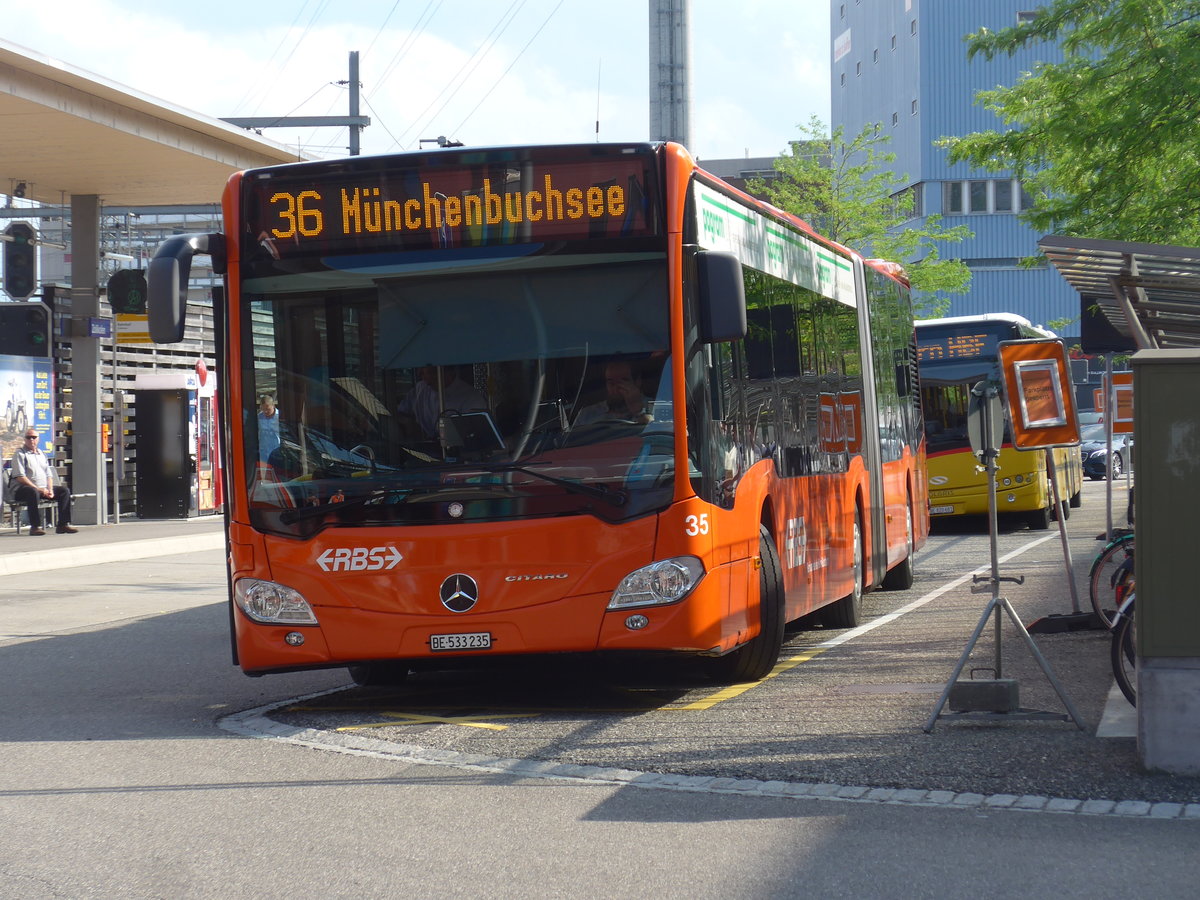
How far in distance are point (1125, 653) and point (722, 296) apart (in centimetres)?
258

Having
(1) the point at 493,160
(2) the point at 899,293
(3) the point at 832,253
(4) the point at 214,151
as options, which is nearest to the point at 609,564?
(1) the point at 493,160

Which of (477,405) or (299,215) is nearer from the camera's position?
(477,405)

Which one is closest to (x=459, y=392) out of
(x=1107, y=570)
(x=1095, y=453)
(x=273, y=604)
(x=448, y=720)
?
(x=273, y=604)

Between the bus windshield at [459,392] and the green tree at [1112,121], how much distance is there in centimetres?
763

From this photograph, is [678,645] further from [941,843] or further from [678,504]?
[941,843]

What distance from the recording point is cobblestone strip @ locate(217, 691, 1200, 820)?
20.6 feet

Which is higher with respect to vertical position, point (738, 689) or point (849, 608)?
point (849, 608)

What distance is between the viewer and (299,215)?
896 cm

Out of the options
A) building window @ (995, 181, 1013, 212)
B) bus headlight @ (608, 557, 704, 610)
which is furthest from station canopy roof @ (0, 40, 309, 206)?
building window @ (995, 181, 1013, 212)

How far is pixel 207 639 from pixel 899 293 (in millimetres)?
8280

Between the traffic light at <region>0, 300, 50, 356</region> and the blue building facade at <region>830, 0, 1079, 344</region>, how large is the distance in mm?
42550

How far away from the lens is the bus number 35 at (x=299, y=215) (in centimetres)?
893

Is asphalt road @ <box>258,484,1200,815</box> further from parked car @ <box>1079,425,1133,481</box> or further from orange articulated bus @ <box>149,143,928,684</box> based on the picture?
parked car @ <box>1079,425,1133,481</box>

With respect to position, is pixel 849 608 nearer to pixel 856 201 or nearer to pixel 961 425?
pixel 961 425
